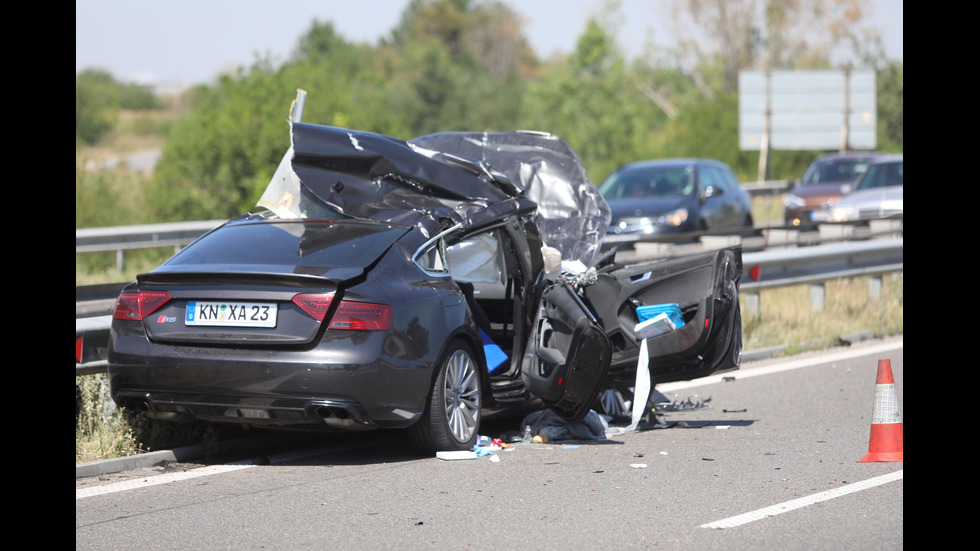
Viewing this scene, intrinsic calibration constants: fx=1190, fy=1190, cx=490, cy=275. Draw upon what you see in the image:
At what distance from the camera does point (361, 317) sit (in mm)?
6145

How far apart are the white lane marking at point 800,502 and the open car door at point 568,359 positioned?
158 centimetres

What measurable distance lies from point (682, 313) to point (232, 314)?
2.92 m

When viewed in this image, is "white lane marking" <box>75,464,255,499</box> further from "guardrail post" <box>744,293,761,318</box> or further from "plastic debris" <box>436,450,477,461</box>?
"guardrail post" <box>744,293,761,318</box>

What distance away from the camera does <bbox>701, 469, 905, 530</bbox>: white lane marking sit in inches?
209

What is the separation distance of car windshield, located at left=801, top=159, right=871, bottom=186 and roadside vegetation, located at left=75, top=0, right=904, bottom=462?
4.05 m

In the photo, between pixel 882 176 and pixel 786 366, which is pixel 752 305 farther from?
pixel 882 176

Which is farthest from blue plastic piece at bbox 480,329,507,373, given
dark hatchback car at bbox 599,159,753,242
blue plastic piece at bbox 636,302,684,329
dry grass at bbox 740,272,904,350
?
dark hatchback car at bbox 599,159,753,242

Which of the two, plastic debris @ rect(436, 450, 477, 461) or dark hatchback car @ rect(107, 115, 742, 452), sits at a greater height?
dark hatchback car @ rect(107, 115, 742, 452)

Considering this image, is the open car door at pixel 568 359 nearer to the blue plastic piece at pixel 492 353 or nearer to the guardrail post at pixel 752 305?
the blue plastic piece at pixel 492 353

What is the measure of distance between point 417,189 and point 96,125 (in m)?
55.3

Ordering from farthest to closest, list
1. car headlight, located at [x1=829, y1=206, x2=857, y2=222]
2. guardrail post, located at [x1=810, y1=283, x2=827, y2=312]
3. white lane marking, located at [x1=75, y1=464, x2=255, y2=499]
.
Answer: car headlight, located at [x1=829, y1=206, x2=857, y2=222], guardrail post, located at [x1=810, y1=283, x2=827, y2=312], white lane marking, located at [x1=75, y1=464, x2=255, y2=499]

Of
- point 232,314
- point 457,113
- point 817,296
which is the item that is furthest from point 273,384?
point 457,113

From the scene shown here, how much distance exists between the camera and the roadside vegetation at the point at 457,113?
13.5 metres
